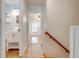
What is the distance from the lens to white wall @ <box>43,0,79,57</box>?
18.1 feet

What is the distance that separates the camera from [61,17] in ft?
18.2

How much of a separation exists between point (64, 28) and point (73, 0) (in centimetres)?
107

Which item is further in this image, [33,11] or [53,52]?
[33,11]

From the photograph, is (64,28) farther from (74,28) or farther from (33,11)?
(33,11)

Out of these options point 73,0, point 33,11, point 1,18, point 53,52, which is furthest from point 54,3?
point 33,11

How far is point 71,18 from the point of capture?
18.5 ft

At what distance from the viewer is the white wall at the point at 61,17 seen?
5531mm

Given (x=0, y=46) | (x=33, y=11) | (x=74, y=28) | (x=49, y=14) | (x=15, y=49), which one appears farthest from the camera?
(x=33, y=11)

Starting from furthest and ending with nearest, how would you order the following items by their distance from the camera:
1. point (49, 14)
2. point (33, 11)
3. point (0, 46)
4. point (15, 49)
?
point (33, 11) < point (15, 49) < point (49, 14) < point (0, 46)

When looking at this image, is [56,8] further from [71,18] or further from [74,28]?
[74,28]

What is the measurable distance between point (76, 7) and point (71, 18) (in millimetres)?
441

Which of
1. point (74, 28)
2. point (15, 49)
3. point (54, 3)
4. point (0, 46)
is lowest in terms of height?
point (15, 49)

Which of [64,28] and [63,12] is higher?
[63,12]

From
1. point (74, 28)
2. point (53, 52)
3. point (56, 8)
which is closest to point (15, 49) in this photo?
point (53, 52)
